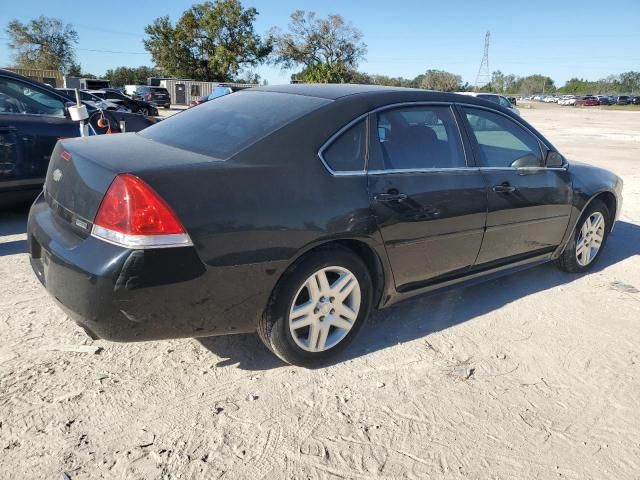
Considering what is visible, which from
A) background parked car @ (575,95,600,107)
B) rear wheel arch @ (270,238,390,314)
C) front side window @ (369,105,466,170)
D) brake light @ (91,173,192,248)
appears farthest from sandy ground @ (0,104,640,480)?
background parked car @ (575,95,600,107)

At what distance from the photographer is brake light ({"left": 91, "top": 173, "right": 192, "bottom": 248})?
2.26 m

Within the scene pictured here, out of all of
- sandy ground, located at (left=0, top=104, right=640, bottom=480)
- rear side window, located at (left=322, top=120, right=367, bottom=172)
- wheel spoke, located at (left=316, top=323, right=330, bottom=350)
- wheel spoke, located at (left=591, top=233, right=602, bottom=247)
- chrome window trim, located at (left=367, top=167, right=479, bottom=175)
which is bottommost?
sandy ground, located at (left=0, top=104, right=640, bottom=480)

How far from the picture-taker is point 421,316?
12.1 feet

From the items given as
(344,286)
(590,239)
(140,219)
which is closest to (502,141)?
(590,239)

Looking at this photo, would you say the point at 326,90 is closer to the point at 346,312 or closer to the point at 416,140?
the point at 416,140

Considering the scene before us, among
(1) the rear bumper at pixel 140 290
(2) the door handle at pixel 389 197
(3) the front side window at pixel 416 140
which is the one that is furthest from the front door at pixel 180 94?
(1) the rear bumper at pixel 140 290

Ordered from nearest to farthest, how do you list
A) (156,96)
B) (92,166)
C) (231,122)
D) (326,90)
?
(92,166)
(231,122)
(326,90)
(156,96)

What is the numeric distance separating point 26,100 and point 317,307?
440 centimetres

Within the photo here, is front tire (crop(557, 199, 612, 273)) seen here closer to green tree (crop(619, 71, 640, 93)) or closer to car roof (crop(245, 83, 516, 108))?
car roof (crop(245, 83, 516, 108))

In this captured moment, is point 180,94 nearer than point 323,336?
No

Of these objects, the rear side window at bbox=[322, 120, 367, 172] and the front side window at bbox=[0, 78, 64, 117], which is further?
the front side window at bbox=[0, 78, 64, 117]

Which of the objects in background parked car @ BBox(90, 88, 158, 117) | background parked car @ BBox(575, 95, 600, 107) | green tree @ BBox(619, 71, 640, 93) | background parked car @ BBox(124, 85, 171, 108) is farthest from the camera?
green tree @ BBox(619, 71, 640, 93)

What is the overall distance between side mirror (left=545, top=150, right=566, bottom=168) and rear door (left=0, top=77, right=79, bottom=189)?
4.77 meters

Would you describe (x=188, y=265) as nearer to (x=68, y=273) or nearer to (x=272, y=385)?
(x=68, y=273)
